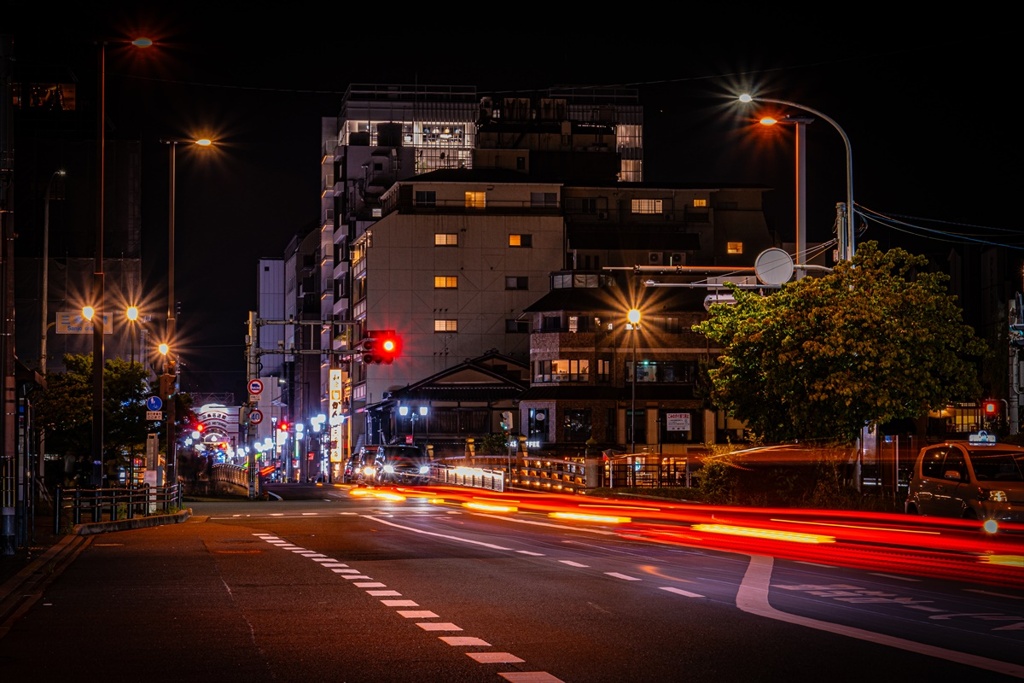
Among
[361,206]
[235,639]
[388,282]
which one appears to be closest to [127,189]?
[388,282]

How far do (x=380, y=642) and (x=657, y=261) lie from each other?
92881 mm

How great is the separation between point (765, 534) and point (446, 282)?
79377 mm

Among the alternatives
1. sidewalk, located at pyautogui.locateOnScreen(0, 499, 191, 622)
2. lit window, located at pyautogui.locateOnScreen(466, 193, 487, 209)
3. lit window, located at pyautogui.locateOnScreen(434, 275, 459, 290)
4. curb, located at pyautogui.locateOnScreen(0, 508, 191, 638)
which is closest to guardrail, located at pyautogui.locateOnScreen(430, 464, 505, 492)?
sidewalk, located at pyautogui.locateOnScreen(0, 499, 191, 622)

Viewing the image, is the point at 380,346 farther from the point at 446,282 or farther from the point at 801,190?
the point at 446,282

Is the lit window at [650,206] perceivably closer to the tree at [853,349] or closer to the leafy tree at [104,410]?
the leafy tree at [104,410]

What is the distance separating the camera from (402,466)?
228ft

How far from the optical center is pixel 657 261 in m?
104

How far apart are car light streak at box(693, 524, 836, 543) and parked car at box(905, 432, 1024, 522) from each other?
4.02 m

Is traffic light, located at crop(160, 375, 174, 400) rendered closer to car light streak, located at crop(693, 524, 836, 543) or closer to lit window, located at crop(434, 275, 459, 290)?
car light streak, located at crop(693, 524, 836, 543)

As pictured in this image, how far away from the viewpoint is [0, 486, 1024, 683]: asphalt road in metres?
10.6

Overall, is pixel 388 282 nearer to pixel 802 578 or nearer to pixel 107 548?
pixel 107 548

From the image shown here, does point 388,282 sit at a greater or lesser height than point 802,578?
greater

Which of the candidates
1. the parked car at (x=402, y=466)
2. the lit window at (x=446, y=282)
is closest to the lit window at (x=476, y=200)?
the lit window at (x=446, y=282)

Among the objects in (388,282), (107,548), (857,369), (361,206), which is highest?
(361,206)
